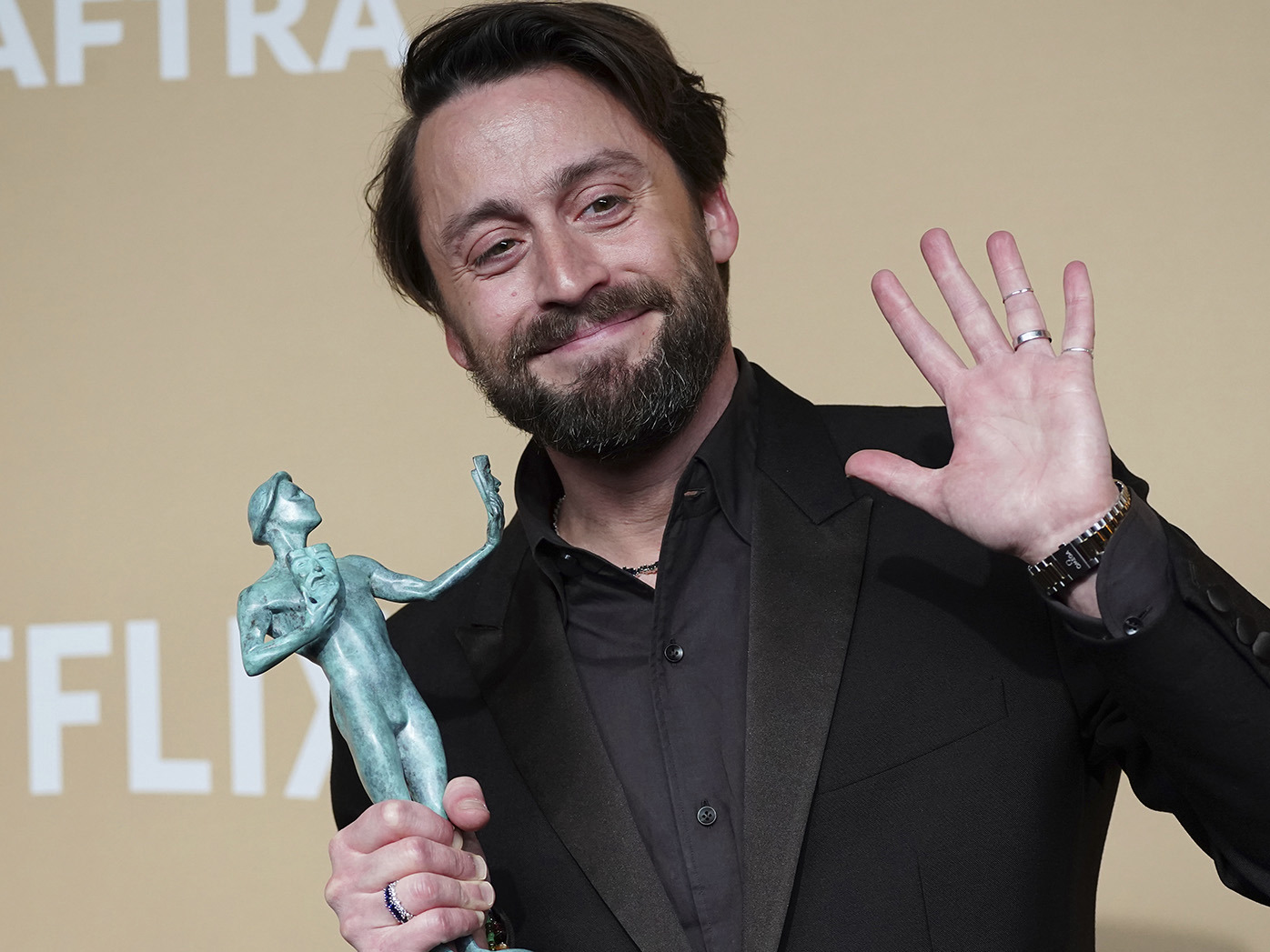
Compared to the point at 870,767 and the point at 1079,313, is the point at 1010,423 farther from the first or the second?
the point at 870,767

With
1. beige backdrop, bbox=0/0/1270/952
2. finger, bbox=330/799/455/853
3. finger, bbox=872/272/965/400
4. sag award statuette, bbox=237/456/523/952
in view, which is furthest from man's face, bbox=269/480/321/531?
beige backdrop, bbox=0/0/1270/952

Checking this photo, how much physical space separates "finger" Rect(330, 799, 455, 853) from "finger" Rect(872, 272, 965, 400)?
64cm

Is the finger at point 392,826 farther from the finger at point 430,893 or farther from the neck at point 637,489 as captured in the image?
the neck at point 637,489

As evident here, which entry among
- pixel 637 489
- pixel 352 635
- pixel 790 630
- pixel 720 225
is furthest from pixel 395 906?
pixel 720 225

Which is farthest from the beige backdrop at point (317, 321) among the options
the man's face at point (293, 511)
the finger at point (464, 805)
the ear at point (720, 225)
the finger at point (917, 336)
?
the finger at point (464, 805)

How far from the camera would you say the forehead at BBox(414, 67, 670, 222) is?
1654 mm

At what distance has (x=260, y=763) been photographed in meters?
2.81

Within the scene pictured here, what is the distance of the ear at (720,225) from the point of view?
1.90 meters

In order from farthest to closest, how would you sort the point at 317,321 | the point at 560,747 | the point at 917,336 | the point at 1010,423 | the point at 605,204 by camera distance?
the point at 317,321 → the point at 605,204 → the point at 560,747 → the point at 917,336 → the point at 1010,423

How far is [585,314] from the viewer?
62.8 inches

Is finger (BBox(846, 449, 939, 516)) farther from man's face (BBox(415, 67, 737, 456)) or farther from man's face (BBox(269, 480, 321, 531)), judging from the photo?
man's face (BBox(269, 480, 321, 531))

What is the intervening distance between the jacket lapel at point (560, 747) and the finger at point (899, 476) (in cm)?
41

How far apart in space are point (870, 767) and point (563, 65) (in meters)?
0.94

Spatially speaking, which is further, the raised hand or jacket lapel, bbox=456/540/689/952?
jacket lapel, bbox=456/540/689/952
